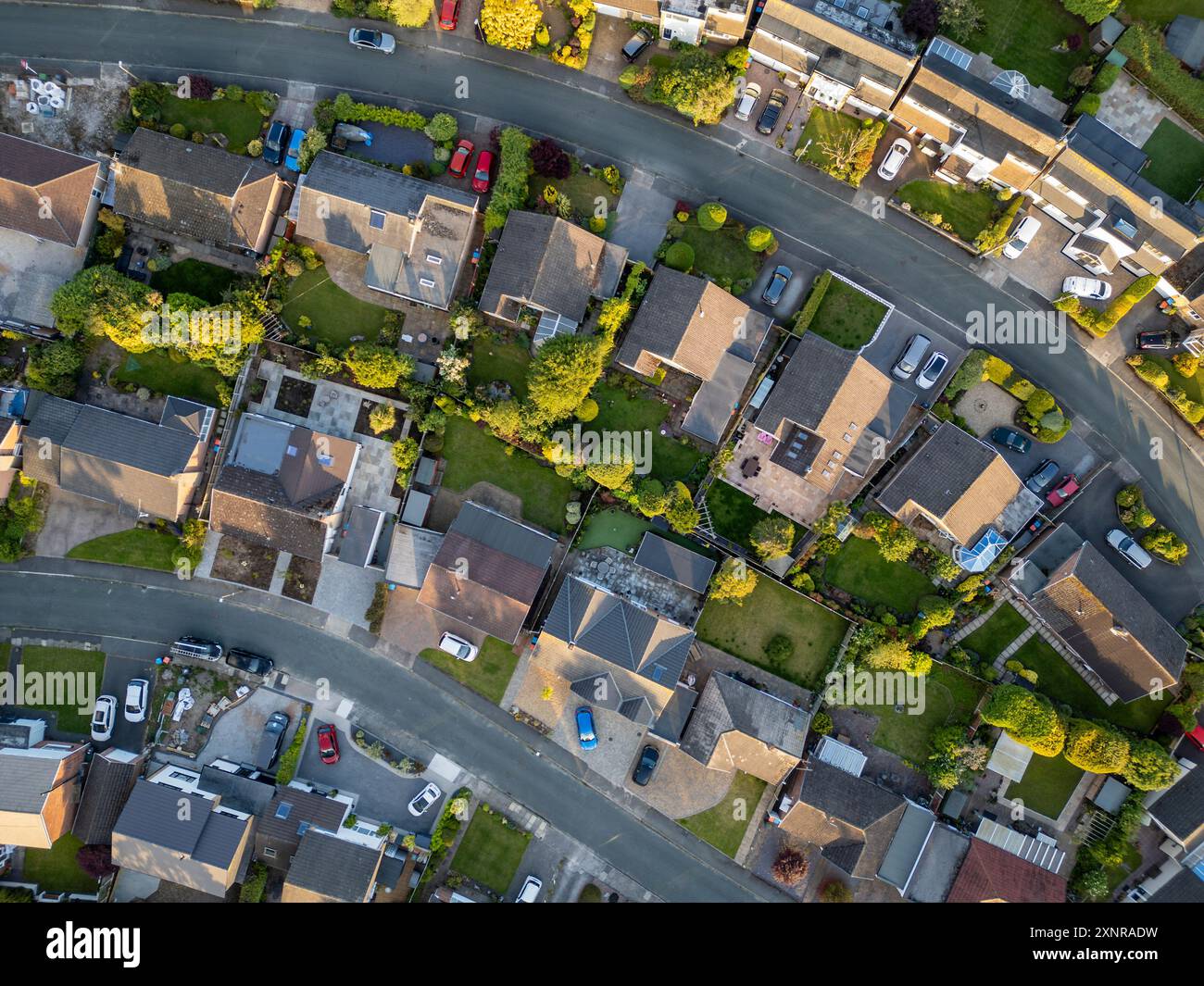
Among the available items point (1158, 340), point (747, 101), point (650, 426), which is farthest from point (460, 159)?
point (1158, 340)

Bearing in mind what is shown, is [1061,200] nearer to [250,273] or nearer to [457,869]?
[250,273]

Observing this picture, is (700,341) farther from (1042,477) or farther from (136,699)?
(136,699)

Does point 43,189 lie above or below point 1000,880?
above

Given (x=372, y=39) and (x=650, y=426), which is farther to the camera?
(x=650, y=426)

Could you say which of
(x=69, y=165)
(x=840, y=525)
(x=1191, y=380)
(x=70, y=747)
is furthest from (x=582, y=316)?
(x=70, y=747)

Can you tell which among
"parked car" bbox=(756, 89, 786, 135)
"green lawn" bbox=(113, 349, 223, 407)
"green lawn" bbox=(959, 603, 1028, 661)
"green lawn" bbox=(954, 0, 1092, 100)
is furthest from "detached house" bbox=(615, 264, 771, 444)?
"green lawn" bbox=(113, 349, 223, 407)

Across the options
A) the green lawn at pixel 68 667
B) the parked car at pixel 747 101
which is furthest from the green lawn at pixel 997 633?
the green lawn at pixel 68 667

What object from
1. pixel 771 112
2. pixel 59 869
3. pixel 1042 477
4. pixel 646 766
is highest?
pixel 771 112

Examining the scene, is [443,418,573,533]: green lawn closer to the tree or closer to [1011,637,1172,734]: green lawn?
the tree
